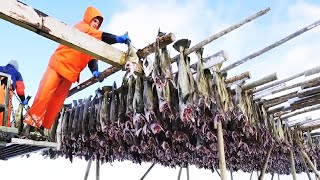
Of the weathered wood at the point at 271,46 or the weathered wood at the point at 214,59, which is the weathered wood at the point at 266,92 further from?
the weathered wood at the point at 214,59

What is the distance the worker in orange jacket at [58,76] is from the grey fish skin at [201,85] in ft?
4.95

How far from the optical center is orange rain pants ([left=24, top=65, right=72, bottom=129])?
4.80 m

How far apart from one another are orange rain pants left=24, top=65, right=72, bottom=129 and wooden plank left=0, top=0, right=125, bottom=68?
1.04 metres

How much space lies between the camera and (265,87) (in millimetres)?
6875

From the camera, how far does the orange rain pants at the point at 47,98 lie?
480 cm

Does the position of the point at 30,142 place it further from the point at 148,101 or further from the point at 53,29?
the point at 148,101

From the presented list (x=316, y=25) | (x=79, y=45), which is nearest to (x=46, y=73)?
(x=79, y=45)

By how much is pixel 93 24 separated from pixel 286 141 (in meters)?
5.98

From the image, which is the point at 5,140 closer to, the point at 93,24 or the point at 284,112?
the point at 93,24

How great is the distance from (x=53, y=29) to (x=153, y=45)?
1417mm

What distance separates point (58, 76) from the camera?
15.9ft

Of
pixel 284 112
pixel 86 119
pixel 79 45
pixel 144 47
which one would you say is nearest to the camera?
pixel 79 45

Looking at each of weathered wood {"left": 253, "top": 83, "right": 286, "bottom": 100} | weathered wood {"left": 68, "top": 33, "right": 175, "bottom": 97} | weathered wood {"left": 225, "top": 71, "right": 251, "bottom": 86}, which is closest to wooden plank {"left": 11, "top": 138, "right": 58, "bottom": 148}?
weathered wood {"left": 68, "top": 33, "right": 175, "bottom": 97}

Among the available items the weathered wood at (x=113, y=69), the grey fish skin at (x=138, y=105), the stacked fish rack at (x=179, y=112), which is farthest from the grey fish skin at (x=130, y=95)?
the weathered wood at (x=113, y=69)
